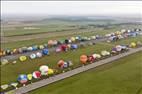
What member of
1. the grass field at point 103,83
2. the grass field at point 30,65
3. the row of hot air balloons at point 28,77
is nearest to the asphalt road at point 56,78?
the grass field at point 103,83

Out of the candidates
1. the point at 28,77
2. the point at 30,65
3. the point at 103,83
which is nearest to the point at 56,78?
the point at 28,77

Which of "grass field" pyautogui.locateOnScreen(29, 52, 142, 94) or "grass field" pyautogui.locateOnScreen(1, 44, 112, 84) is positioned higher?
"grass field" pyautogui.locateOnScreen(29, 52, 142, 94)

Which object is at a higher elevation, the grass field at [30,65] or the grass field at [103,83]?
the grass field at [103,83]

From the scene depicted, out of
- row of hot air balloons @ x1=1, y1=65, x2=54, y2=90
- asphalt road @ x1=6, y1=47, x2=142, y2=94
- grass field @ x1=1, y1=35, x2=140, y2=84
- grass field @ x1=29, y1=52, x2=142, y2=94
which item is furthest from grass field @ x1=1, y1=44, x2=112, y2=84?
grass field @ x1=29, y1=52, x2=142, y2=94

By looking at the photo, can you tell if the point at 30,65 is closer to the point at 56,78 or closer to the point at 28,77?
the point at 28,77

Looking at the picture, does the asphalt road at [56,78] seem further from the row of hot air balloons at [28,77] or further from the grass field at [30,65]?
the grass field at [30,65]

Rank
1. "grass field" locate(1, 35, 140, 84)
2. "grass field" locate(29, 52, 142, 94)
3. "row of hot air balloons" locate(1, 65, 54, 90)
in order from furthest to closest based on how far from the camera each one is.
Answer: "grass field" locate(1, 35, 140, 84), "row of hot air balloons" locate(1, 65, 54, 90), "grass field" locate(29, 52, 142, 94)

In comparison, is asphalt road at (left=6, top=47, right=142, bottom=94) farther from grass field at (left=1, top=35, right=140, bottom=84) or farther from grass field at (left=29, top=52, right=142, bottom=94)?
grass field at (left=1, top=35, right=140, bottom=84)

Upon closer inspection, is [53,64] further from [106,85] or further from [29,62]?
[106,85]

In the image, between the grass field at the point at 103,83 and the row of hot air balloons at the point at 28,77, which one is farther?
the row of hot air balloons at the point at 28,77
